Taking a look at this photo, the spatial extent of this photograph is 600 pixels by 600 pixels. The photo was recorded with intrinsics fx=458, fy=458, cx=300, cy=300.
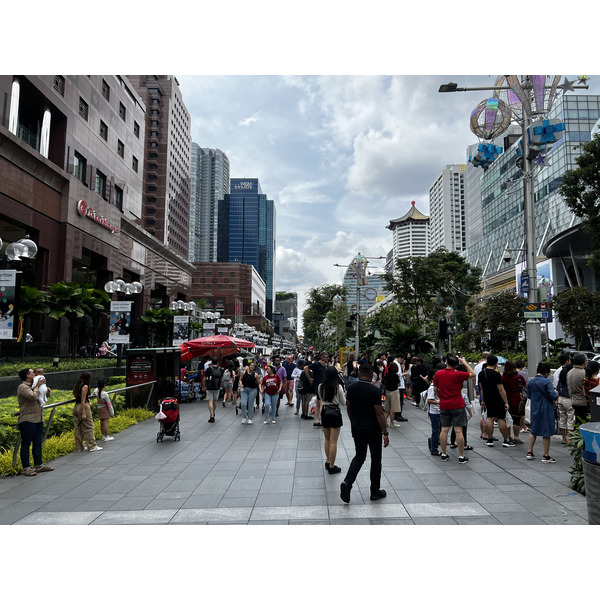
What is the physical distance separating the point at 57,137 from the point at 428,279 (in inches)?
972

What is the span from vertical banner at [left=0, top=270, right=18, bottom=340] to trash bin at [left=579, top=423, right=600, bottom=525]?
10.1 m

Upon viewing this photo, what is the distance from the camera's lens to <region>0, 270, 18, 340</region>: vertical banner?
941 centimetres

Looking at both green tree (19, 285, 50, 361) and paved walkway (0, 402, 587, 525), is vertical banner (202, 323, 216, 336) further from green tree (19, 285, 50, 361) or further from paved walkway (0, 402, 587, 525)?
paved walkway (0, 402, 587, 525)

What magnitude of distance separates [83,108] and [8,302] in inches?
1029

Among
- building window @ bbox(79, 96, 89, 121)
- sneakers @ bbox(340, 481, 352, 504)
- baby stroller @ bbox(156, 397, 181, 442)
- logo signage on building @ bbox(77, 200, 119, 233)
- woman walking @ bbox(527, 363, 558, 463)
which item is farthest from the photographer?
building window @ bbox(79, 96, 89, 121)

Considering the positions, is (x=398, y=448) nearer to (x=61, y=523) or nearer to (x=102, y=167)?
(x=61, y=523)

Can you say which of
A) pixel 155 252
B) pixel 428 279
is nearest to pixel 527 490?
pixel 428 279

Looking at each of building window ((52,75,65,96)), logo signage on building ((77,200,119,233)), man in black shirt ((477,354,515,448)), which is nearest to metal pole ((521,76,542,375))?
man in black shirt ((477,354,515,448))

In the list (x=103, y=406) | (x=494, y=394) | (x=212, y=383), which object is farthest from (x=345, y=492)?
(x=212, y=383)

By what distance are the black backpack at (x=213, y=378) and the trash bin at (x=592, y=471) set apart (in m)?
10.9

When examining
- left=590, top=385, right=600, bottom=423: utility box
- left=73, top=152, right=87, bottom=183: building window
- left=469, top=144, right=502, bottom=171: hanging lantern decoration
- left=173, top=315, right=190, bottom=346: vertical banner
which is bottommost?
left=590, top=385, right=600, bottom=423: utility box

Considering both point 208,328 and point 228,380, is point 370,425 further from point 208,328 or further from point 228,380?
point 208,328

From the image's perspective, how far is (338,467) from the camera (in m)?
7.67

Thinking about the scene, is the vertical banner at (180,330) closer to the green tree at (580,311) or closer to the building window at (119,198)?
the building window at (119,198)
